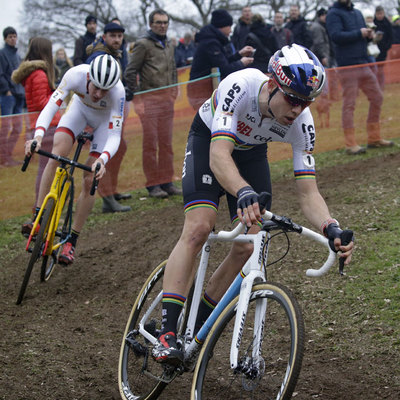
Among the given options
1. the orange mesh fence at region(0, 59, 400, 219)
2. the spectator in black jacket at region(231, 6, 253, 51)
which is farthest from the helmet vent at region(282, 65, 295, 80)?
the spectator in black jacket at region(231, 6, 253, 51)

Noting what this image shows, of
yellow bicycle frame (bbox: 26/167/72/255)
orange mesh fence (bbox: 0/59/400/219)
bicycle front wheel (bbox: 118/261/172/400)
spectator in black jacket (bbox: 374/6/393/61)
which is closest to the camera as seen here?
bicycle front wheel (bbox: 118/261/172/400)

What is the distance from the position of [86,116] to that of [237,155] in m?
3.38

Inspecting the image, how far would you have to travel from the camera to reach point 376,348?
481 cm

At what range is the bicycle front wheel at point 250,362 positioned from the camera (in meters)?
3.22

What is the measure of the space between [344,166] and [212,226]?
6.86 m

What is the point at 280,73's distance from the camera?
380 cm

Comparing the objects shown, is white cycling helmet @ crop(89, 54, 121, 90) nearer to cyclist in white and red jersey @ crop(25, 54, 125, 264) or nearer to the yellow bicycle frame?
cyclist in white and red jersey @ crop(25, 54, 125, 264)

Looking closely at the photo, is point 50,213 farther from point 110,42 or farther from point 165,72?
point 165,72

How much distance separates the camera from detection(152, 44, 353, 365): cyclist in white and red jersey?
149 inches

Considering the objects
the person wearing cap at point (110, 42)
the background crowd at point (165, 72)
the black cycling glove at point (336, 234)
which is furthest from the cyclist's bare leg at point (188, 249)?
the person wearing cap at point (110, 42)

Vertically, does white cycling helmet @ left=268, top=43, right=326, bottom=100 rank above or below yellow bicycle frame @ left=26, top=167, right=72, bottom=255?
above

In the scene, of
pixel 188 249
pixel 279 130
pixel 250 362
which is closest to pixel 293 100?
pixel 279 130

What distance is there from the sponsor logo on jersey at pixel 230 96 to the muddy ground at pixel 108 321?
1.91 m

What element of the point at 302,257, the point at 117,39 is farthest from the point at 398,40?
the point at 302,257
